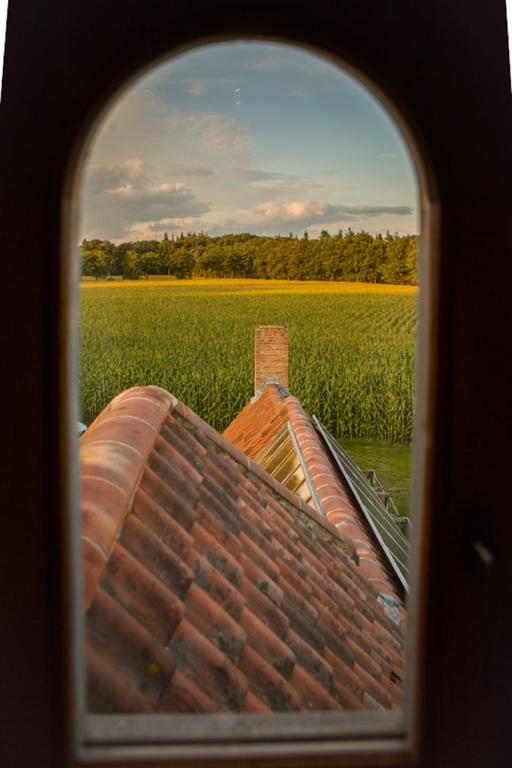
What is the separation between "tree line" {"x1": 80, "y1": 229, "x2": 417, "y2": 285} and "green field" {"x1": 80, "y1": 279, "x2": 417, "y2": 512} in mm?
1090

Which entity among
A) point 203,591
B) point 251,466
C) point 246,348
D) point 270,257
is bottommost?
point 203,591

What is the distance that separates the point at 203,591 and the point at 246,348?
73.7 ft

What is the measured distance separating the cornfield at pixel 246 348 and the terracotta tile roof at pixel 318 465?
10013 millimetres

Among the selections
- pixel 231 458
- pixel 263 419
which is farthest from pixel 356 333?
pixel 231 458

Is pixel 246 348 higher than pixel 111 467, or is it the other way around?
pixel 246 348

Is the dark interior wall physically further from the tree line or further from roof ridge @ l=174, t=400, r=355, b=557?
the tree line

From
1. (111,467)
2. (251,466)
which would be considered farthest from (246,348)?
(111,467)

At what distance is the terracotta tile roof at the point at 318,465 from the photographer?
3873 mm

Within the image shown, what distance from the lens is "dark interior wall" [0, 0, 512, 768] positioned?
1.28 meters
